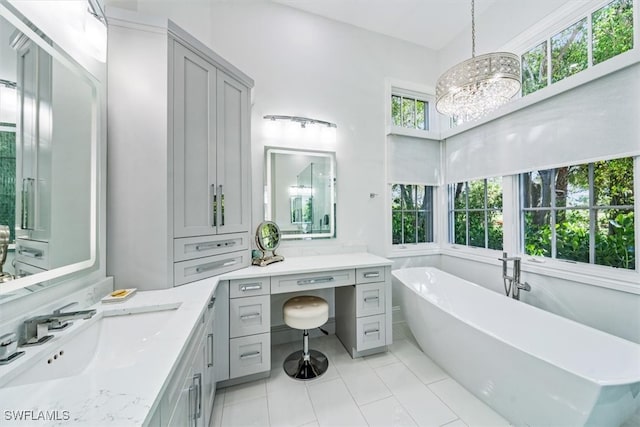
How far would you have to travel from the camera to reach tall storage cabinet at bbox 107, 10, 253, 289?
140 centimetres

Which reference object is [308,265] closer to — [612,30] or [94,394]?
[94,394]

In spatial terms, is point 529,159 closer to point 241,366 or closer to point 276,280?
point 276,280

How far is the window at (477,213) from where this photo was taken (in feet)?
8.01

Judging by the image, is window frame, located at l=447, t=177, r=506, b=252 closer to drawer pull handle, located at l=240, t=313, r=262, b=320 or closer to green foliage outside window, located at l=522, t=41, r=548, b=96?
green foliage outside window, located at l=522, t=41, r=548, b=96

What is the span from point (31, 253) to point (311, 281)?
1483 mm

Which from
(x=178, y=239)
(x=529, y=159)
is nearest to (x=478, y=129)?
(x=529, y=159)

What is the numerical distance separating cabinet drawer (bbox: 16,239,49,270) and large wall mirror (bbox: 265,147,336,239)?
4.75ft

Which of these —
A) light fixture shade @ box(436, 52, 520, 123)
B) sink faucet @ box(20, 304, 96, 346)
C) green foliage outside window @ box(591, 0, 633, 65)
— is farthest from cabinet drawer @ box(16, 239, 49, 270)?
green foliage outside window @ box(591, 0, 633, 65)

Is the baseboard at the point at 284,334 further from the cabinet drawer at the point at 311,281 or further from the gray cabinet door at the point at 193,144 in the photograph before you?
the gray cabinet door at the point at 193,144

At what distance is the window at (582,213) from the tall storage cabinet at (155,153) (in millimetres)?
2775

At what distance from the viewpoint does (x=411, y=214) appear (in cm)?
300

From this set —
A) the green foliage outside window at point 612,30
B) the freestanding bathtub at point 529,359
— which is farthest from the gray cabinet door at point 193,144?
the green foliage outside window at point 612,30

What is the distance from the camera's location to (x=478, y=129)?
8.25 feet

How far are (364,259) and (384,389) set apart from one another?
0.98 m
